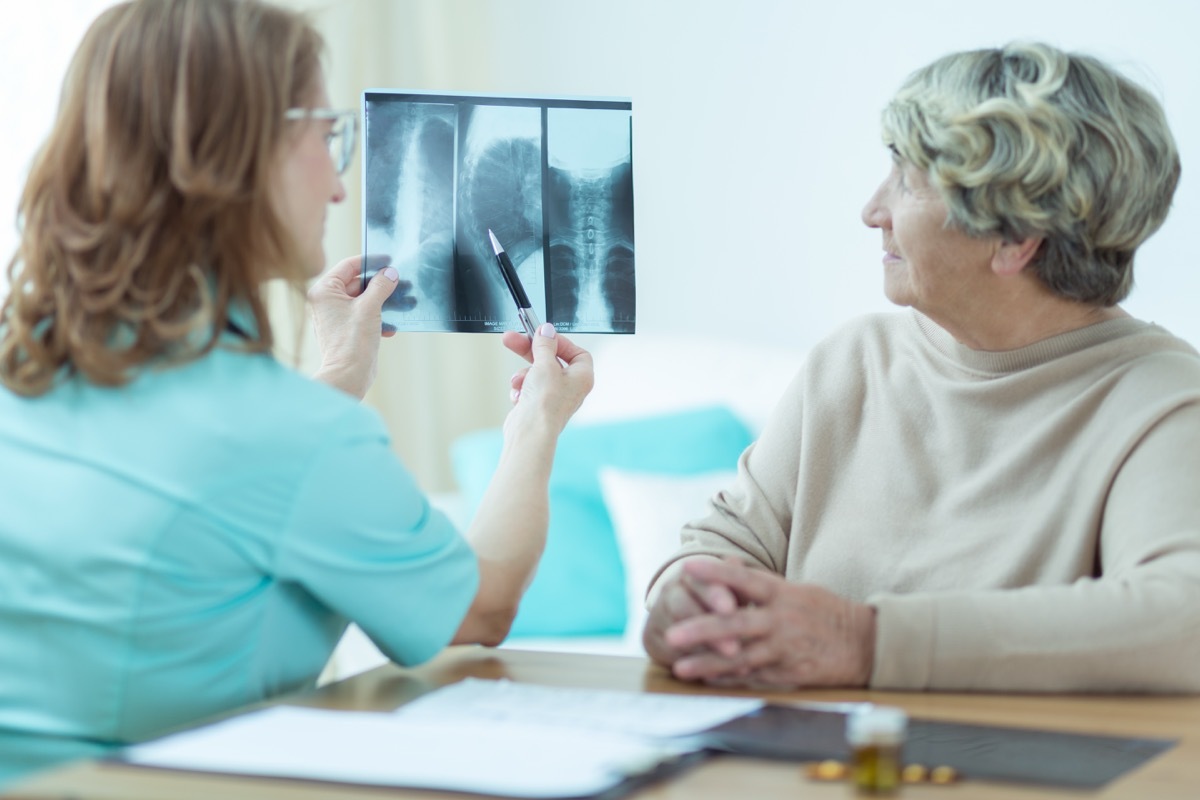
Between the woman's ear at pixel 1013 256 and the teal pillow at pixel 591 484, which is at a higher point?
the woman's ear at pixel 1013 256

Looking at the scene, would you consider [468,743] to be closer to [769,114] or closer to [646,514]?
[646,514]

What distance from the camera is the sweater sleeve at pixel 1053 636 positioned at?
3.91ft

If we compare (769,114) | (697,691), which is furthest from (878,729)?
(769,114)

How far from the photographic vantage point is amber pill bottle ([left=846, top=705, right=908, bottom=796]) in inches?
33.6

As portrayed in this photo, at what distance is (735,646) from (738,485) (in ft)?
1.46

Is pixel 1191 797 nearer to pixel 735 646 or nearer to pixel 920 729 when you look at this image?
pixel 920 729

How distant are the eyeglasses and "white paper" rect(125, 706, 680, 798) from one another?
497 millimetres

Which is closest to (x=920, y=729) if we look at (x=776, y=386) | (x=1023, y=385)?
(x=1023, y=385)

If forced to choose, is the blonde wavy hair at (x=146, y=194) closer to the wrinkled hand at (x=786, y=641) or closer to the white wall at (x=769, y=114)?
the wrinkled hand at (x=786, y=641)

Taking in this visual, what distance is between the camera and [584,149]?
153 cm

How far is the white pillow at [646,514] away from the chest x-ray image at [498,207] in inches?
45.9

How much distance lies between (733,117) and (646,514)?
3.46ft

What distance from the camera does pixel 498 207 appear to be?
155 centimetres

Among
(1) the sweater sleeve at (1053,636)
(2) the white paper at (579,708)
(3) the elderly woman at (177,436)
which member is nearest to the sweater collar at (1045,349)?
(1) the sweater sleeve at (1053,636)
